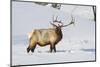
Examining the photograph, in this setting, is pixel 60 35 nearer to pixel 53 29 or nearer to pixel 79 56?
pixel 53 29

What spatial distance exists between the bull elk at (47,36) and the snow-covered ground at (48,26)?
0.04m

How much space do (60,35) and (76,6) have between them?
1.29 feet

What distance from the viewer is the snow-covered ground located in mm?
2350

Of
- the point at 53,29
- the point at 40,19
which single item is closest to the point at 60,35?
the point at 53,29

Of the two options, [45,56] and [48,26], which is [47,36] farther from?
[45,56]

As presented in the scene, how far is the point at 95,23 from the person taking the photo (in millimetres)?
2727

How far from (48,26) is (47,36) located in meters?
0.11

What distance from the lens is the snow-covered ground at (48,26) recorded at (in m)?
2.35

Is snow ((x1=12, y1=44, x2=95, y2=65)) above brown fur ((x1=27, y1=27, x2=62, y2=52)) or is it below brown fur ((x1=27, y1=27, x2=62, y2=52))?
below

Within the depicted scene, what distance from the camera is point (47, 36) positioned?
8.16 feet

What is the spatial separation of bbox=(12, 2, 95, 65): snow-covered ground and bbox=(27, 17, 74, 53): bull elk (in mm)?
43

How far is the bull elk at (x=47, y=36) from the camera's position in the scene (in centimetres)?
242

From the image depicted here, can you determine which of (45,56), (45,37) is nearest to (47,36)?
(45,37)

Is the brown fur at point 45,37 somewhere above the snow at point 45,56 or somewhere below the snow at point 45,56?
above
